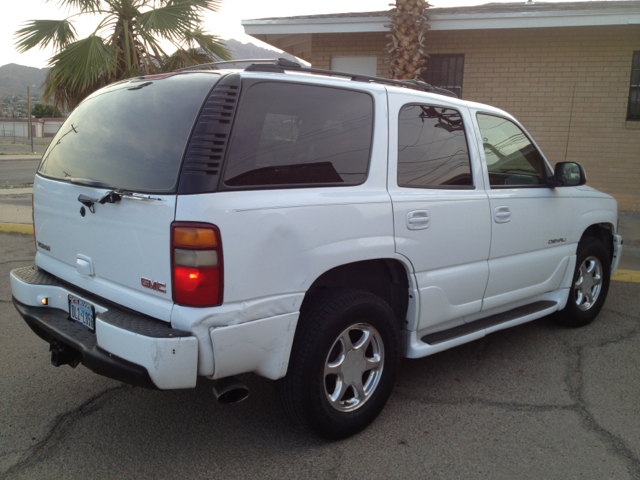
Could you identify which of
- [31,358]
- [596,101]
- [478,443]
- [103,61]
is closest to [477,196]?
[478,443]

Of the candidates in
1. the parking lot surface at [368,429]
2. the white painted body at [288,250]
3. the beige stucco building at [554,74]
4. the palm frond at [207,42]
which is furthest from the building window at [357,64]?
the parking lot surface at [368,429]

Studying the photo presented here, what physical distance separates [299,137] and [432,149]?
1070 millimetres

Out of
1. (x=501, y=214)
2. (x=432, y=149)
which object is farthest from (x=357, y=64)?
(x=432, y=149)

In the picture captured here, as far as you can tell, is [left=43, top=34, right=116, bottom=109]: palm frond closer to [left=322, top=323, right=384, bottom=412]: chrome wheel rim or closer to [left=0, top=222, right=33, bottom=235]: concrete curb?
[left=0, top=222, right=33, bottom=235]: concrete curb

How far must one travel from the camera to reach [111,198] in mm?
2748

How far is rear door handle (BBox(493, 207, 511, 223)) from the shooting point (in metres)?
3.88

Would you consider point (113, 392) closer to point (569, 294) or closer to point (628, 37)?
point (569, 294)

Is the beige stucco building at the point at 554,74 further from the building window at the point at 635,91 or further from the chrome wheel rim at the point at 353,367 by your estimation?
the chrome wheel rim at the point at 353,367

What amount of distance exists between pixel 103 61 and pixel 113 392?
22.1 ft

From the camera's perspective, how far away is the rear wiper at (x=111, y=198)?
266cm

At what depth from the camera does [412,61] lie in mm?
9680

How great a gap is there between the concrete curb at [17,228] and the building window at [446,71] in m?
7.47

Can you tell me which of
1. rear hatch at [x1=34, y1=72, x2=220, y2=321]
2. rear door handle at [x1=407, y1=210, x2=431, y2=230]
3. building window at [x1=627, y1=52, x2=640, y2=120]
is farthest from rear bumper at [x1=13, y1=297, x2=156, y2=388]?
building window at [x1=627, y1=52, x2=640, y2=120]

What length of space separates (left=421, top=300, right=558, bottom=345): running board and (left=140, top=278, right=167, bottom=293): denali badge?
1755 millimetres
